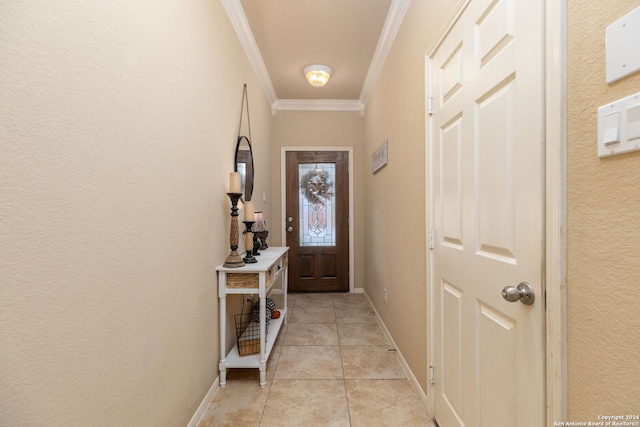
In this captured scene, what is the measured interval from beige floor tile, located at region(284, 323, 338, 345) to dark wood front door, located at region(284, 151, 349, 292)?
1.26 m

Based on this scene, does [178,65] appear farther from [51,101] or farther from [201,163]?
[51,101]

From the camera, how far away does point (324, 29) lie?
2.55 m

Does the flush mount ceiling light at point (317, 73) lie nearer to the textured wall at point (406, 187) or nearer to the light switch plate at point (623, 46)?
the textured wall at point (406, 187)

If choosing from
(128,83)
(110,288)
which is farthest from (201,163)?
(110,288)

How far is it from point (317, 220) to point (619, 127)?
3.73 meters

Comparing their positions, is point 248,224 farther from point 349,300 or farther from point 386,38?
point 349,300

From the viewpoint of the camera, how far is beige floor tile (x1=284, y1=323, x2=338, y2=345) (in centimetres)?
260

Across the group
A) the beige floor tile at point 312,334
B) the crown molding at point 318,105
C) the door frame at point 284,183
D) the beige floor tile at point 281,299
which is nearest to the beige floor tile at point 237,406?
the beige floor tile at point 312,334

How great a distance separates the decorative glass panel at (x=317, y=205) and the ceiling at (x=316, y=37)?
1117 mm

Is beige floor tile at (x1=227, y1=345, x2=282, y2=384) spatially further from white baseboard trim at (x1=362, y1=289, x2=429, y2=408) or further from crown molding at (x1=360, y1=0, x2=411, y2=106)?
crown molding at (x1=360, y1=0, x2=411, y2=106)

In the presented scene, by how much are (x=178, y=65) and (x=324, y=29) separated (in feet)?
5.30

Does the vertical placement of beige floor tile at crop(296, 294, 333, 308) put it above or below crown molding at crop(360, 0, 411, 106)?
below

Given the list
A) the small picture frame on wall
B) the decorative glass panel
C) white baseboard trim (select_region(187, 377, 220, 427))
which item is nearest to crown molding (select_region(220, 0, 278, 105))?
the decorative glass panel

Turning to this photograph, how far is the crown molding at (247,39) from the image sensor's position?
213 centimetres
